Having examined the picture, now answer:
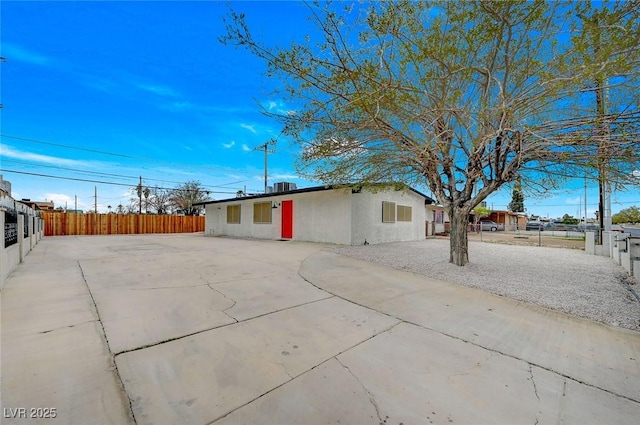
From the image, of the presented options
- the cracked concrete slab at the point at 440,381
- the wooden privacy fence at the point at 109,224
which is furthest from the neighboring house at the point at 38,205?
the cracked concrete slab at the point at 440,381

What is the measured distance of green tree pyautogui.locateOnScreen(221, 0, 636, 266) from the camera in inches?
148

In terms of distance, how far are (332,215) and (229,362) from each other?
957 cm

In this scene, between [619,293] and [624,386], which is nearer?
[624,386]

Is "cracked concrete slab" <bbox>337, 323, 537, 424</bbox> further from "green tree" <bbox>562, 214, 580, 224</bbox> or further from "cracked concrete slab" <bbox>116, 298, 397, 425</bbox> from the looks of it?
"green tree" <bbox>562, 214, 580, 224</bbox>

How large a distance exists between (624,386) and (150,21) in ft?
35.2

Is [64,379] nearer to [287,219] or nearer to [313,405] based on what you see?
[313,405]

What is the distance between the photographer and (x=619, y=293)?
4.51 m

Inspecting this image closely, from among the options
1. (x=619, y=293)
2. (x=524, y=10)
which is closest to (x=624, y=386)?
(x=619, y=293)

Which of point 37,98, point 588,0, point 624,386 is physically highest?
point 37,98

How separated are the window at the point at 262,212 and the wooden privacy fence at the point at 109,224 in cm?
1126

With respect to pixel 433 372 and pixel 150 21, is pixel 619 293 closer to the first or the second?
pixel 433 372

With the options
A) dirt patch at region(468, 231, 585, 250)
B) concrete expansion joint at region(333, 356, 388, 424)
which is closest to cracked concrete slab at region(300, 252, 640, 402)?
concrete expansion joint at region(333, 356, 388, 424)

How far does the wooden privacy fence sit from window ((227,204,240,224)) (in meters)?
8.01

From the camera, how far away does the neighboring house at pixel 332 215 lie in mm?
11078
